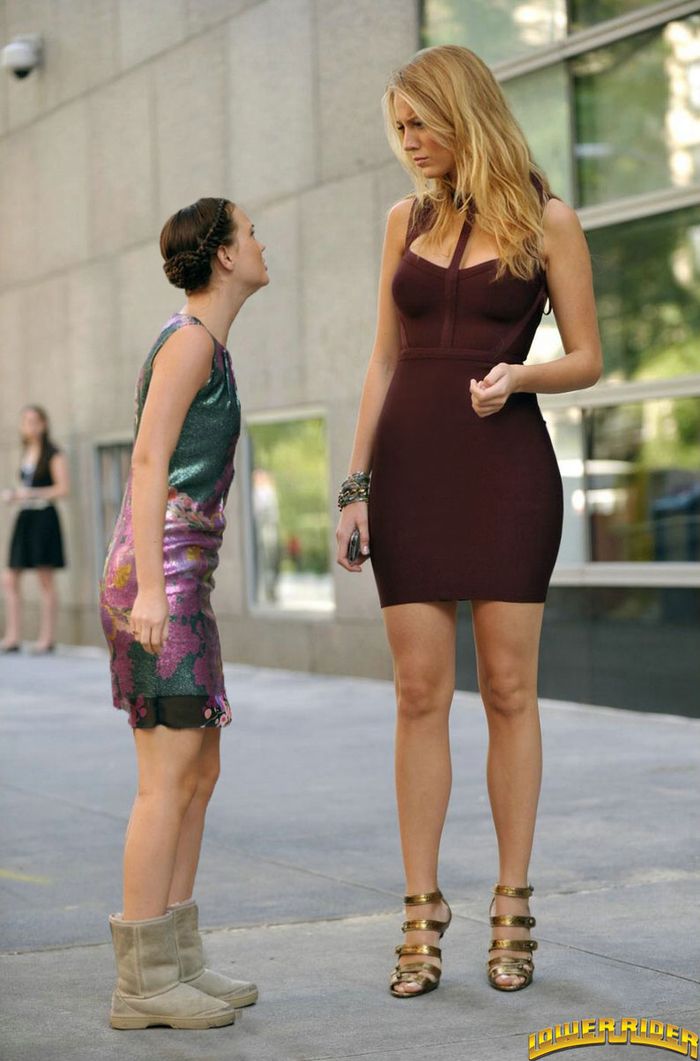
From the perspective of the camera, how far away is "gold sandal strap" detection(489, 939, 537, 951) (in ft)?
12.4

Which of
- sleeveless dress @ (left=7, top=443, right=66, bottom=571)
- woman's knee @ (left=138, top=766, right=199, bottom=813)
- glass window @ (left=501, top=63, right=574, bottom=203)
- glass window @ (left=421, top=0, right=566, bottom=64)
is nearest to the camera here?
woman's knee @ (left=138, top=766, right=199, bottom=813)

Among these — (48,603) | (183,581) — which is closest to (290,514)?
(48,603)

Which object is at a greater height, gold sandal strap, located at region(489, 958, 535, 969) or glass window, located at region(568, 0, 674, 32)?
glass window, located at region(568, 0, 674, 32)

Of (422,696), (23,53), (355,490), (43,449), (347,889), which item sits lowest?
(347,889)

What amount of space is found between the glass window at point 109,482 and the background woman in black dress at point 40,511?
0.29 m

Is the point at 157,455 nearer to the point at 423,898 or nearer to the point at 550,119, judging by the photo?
the point at 423,898

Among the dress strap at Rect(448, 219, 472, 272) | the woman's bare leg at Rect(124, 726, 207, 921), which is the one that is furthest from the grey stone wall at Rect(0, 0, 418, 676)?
the woman's bare leg at Rect(124, 726, 207, 921)

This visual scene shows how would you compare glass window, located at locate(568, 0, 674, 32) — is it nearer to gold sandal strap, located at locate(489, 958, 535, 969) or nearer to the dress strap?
the dress strap

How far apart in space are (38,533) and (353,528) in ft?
31.8

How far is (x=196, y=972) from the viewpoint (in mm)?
3705

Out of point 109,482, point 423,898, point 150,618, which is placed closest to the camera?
point 150,618

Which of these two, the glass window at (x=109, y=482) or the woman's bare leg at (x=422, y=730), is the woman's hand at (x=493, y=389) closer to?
the woman's bare leg at (x=422, y=730)

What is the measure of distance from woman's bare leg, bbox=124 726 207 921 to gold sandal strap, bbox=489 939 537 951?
0.74m

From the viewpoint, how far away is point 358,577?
10.3 m
